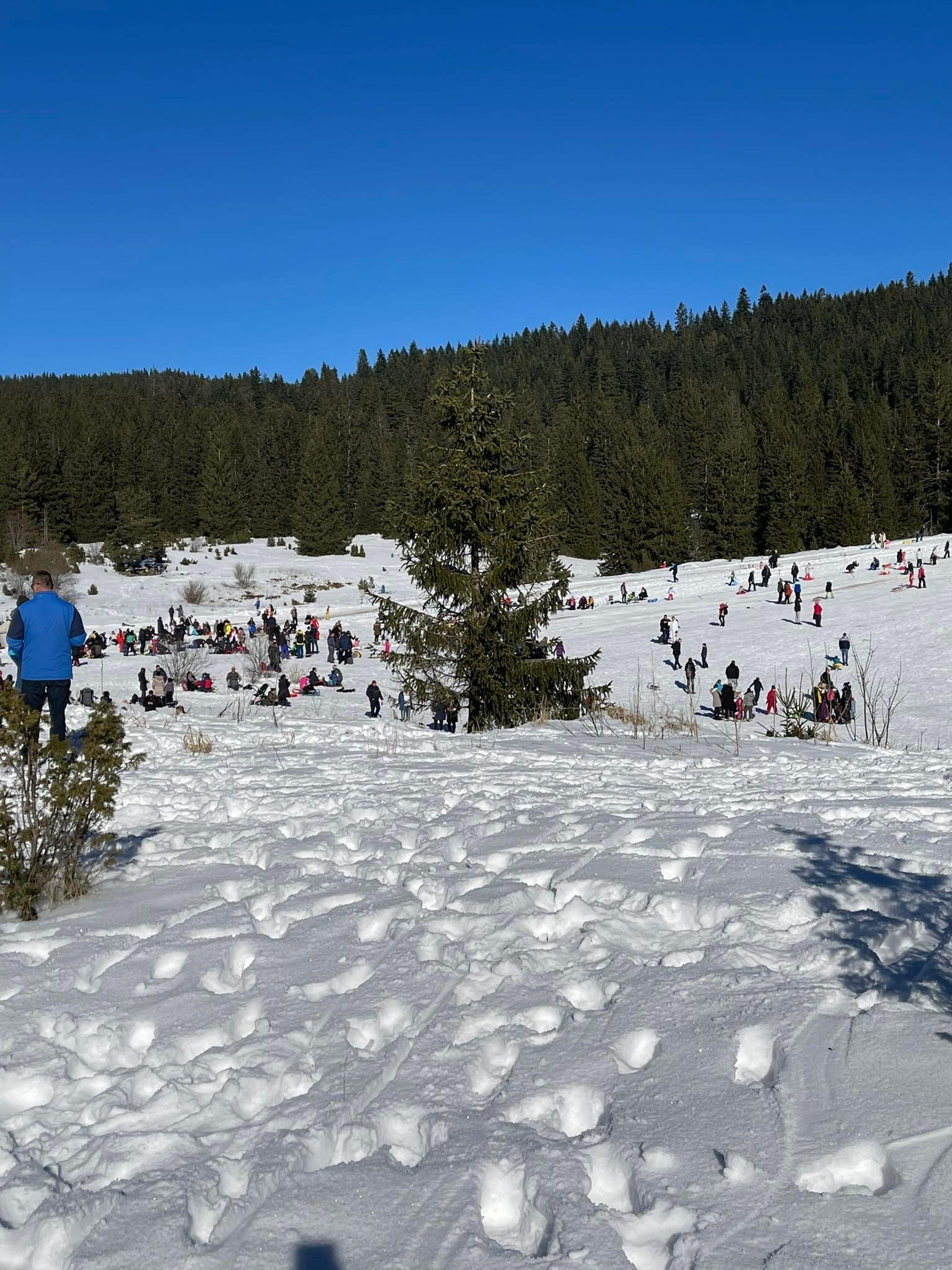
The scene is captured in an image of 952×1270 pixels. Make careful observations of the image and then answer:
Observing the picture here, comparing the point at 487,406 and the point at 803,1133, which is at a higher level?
the point at 487,406

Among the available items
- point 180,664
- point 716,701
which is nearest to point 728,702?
point 716,701

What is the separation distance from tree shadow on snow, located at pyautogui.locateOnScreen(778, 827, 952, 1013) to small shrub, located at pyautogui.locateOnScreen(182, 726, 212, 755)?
6119 mm

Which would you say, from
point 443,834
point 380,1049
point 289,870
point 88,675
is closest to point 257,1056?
point 380,1049

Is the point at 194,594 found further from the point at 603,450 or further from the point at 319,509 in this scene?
the point at 603,450

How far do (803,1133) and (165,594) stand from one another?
162 ft

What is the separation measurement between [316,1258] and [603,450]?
9916cm

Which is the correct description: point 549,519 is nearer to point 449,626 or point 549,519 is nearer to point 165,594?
point 449,626

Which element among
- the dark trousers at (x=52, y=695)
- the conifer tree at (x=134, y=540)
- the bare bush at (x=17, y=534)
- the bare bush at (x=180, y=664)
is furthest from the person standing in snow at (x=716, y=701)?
the bare bush at (x=17, y=534)

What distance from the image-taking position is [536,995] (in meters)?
3.31

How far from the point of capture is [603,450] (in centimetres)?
9781

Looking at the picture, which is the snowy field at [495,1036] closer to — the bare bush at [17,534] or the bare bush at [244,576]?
the bare bush at [244,576]

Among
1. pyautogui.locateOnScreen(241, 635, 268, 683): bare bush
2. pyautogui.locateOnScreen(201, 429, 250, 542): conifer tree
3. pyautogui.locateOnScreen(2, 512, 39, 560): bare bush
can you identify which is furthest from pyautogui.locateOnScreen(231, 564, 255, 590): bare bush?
pyautogui.locateOnScreen(241, 635, 268, 683): bare bush

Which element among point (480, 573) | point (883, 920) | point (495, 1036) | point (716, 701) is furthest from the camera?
point (716, 701)

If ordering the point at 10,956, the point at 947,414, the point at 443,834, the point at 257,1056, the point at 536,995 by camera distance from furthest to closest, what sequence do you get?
the point at 947,414
the point at 443,834
the point at 10,956
the point at 536,995
the point at 257,1056
